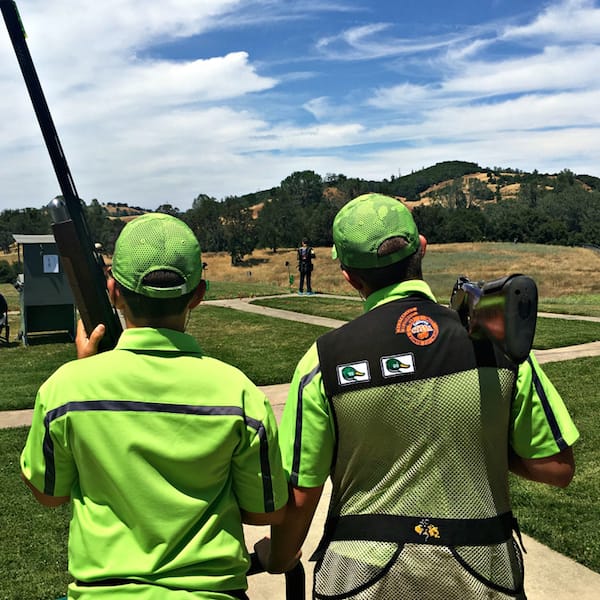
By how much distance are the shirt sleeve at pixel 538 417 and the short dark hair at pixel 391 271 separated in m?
0.42

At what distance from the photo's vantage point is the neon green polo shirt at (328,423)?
71.3 inches

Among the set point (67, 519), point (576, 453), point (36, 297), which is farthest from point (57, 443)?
point (36, 297)

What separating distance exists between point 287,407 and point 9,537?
11.4 ft

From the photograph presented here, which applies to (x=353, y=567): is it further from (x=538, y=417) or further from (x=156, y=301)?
(x=156, y=301)

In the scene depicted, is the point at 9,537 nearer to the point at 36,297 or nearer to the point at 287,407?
the point at 287,407

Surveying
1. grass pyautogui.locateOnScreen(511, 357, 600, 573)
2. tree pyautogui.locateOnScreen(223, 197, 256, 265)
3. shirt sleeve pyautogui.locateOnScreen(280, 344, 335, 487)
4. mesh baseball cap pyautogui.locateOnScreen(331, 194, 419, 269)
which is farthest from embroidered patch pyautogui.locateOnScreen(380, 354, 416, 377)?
tree pyautogui.locateOnScreen(223, 197, 256, 265)

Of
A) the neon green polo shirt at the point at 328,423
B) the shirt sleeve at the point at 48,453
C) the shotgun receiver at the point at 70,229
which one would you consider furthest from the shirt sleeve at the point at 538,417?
the shotgun receiver at the point at 70,229

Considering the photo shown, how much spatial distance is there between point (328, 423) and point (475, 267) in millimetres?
44463

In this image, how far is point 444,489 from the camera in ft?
5.82

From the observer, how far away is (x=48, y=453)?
5.46 feet

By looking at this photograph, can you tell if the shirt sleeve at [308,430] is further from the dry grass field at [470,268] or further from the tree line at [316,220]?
the tree line at [316,220]

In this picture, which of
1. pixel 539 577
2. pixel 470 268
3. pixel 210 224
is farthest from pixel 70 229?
pixel 210 224

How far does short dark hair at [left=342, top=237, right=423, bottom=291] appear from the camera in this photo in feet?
6.18

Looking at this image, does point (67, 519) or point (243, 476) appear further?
point (67, 519)
